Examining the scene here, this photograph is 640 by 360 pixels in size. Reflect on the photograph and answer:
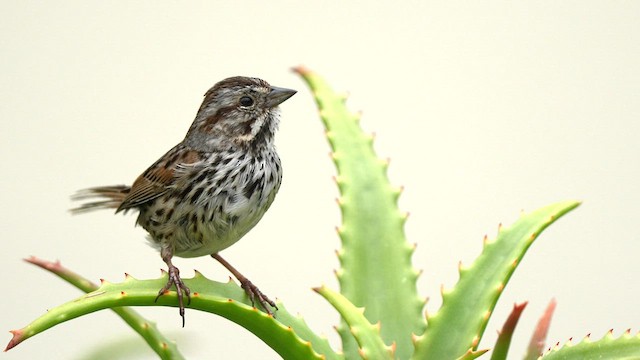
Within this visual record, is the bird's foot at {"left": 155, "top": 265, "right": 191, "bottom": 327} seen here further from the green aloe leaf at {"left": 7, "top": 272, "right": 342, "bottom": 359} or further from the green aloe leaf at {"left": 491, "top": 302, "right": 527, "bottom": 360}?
the green aloe leaf at {"left": 491, "top": 302, "right": 527, "bottom": 360}

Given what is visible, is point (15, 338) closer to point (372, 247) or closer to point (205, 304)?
point (205, 304)

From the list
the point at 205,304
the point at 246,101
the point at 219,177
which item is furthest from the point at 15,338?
the point at 246,101

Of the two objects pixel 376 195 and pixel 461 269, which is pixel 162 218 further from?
pixel 461 269

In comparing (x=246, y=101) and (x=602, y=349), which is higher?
(x=246, y=101)

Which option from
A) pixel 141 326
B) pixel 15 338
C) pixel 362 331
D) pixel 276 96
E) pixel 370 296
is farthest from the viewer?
pixel 276 96

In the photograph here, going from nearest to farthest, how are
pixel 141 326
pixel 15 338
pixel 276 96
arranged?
pixel 15 338
pixel 141 326
pixel 276 96

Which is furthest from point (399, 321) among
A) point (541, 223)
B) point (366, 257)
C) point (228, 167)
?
point (228, 167)
